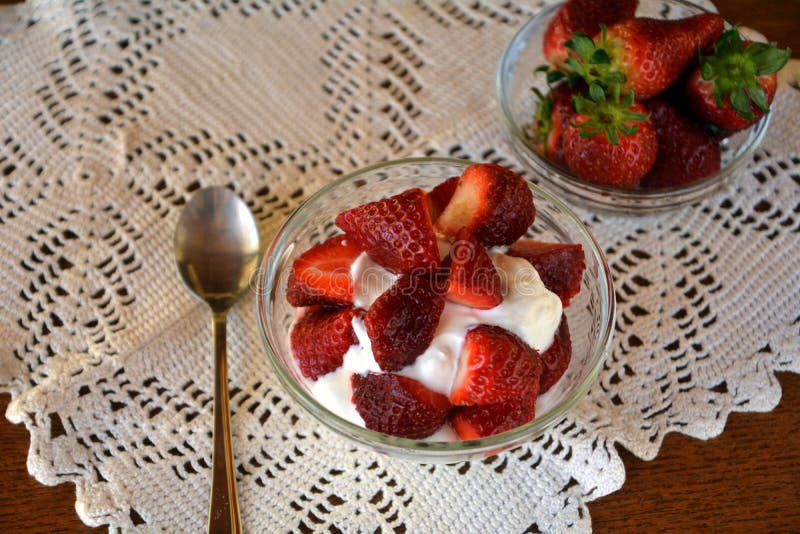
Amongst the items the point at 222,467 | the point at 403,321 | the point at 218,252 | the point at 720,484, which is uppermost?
the point at 403,321

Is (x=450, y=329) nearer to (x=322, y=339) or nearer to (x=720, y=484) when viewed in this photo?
(x=322, y=339)

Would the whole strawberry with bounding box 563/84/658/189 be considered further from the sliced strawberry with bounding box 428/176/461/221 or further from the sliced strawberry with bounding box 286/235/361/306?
the sliced strawberry with bounding box 286/235/361/306

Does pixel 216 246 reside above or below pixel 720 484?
above

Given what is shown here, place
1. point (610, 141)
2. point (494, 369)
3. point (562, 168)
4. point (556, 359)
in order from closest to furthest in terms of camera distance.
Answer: point (494, 369), point (556, 359), point (610, 141), point (562, 168)

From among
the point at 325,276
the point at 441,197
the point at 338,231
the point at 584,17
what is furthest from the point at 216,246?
the point at 584,17

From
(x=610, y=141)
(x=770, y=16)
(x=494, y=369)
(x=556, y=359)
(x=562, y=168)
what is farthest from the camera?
(x=770, y=16)

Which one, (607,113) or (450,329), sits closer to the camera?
(450,329)

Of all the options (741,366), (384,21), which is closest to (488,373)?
(741,366)

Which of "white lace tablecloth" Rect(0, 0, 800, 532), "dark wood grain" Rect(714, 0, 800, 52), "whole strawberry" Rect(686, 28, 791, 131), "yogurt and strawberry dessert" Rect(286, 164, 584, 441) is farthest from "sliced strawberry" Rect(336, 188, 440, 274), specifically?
"dark wood grain" Rect(714, 0, 800, 52)

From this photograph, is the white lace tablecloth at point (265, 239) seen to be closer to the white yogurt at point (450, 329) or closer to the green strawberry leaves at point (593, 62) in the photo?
the white yogurt at point (450, 329)
